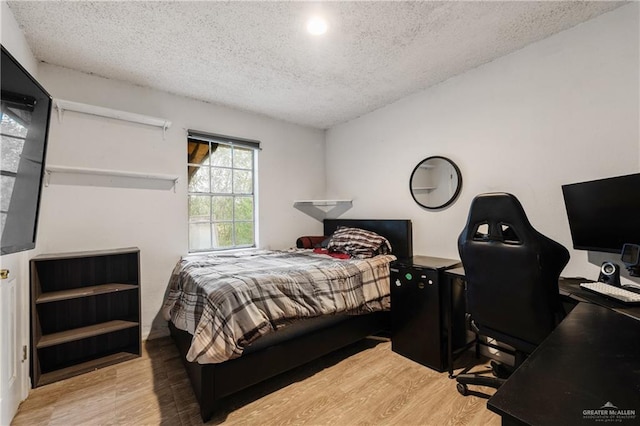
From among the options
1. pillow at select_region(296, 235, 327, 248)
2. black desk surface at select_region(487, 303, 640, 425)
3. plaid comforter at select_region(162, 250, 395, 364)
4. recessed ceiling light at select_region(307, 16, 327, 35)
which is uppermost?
recessed ceiling light at select_region(307, 16, 327, 35)

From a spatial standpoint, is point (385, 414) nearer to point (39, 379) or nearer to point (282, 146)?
point (39, 379)

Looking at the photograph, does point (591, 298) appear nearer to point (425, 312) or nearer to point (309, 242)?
point (425, 312)

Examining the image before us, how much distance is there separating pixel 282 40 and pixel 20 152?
1713 mm

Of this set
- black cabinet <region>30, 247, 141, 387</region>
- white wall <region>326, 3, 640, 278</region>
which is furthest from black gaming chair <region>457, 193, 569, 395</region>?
black cabinet <region>30, 247, 141, 387</region>

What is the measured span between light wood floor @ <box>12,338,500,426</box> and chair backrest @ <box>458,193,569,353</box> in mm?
596

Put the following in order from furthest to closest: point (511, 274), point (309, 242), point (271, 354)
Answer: point (309, 242) → point (271, 354) → point (511, 274)

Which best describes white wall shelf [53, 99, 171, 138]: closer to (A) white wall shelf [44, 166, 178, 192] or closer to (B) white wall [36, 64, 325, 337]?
(B) white wall [36, 64, 325, 337]

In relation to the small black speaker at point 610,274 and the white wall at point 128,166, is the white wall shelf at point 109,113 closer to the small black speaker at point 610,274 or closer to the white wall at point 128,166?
the white wall at point 128,166

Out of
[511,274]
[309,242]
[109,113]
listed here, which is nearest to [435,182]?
[511,274]

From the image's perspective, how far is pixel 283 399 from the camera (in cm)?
186

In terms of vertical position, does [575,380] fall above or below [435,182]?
below

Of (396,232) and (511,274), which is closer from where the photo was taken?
(511,274)

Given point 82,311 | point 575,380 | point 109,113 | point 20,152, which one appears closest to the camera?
point 575,380

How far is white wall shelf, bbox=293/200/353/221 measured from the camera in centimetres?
390
